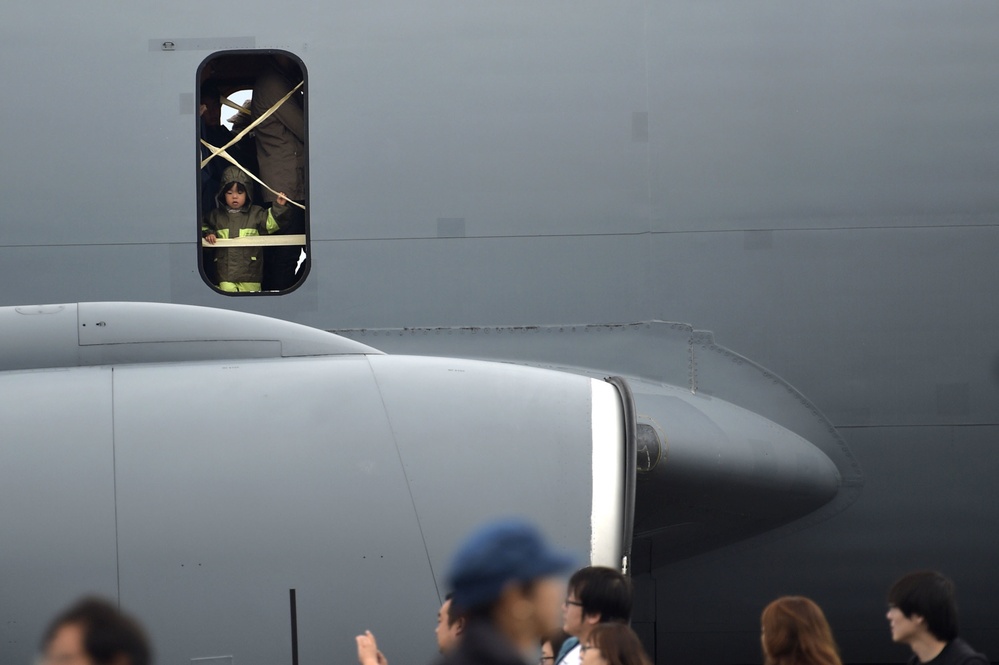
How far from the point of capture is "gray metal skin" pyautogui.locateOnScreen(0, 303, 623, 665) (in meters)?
3.68

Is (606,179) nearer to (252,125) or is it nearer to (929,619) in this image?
(252,125)

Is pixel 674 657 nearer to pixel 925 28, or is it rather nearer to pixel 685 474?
pixel 685 474

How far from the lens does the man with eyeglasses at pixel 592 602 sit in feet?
10.8

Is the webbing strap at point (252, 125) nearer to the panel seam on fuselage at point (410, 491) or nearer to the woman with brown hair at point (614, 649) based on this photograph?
the panel seam on fuselage at point (410, 491)

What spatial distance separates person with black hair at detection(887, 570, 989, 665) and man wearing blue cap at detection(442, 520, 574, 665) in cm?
173

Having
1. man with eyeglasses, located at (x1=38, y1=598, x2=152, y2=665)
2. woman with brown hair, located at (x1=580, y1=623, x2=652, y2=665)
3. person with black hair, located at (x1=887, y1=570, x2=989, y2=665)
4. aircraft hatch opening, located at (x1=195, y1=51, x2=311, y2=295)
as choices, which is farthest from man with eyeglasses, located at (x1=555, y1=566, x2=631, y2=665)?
aircraft hatch opening, located at (x1=195, y1=51, x2=311, y2=295)

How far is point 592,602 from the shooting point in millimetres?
3297

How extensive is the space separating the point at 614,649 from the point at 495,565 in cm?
104

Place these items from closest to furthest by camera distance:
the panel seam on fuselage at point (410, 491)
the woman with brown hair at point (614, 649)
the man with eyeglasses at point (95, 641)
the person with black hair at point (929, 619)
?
1. the man with eyeglasses at point (95, 641)
2. the woman with brown hair at point (614, 649)
3. the person with black hair at point (929, 619)
4. the panel seam on fuselage at point (410, 491)

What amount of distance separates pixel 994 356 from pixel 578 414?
8.00 ft

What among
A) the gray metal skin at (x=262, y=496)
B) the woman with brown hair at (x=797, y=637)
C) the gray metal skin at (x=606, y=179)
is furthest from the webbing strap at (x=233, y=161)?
the woman with brown hair at (x=797, y=637)

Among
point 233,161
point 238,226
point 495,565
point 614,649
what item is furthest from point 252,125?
point 495,565

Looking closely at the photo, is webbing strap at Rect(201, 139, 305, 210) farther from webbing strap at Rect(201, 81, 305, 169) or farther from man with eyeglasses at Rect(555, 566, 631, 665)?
man with eyeglasses at Rect(555, 566, 631, 665)

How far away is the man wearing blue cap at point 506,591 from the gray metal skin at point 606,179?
333 centimetres
